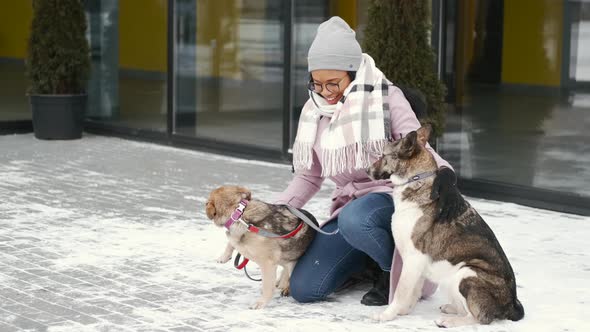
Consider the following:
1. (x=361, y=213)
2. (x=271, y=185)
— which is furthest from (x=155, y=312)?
(x=271, y=185)

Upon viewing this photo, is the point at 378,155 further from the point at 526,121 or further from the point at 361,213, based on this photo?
the point at 526,121

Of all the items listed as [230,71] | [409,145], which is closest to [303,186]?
[409,145]

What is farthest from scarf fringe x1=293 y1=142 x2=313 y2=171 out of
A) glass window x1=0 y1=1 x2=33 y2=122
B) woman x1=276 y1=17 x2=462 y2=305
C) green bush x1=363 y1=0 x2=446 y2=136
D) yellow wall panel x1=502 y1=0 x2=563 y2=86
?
glass window x1=0 y1=1 x2=33 y2=122

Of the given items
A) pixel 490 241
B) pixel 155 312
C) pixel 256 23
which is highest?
pixel 256 23

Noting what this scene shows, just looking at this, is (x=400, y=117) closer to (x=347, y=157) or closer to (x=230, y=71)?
(x=347, y=157)

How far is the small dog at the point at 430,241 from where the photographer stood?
207 inches

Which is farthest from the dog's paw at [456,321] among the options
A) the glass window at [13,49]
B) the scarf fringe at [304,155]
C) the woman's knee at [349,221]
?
the glass window at [13,49]

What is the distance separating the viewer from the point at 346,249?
5906 mm

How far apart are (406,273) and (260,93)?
628 centimetres

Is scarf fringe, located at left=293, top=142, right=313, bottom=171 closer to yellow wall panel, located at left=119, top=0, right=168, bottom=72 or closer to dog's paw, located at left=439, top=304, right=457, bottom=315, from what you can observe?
dog's paw, located at left=439, top=304, right=457, bottom=315

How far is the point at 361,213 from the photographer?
559 centimetres

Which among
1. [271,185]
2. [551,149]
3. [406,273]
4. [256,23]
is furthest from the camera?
[256,23]

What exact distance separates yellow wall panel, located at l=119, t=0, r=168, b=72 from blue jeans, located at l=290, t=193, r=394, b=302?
6.95m

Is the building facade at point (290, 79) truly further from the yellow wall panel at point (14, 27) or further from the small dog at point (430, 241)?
A: the small dog at point (430, 241)
